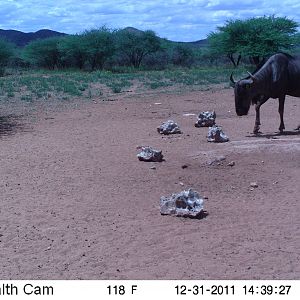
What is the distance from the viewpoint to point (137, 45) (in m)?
59.9

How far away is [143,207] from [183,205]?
60 cm

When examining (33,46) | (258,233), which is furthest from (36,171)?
(33,46)

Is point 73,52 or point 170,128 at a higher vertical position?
point 73,52

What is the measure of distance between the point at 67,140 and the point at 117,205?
194 inches

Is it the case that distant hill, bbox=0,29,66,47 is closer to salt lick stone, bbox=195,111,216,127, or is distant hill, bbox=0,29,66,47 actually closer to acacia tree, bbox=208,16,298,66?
acacia tree, bbox=208,16,298,66

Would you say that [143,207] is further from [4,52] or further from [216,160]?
[4,52]

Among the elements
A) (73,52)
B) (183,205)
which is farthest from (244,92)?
(73,52)

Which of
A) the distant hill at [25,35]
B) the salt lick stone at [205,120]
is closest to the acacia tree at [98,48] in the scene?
the salt lick stone at [205,120]

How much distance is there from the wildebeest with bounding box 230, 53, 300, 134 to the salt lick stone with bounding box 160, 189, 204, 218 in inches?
212

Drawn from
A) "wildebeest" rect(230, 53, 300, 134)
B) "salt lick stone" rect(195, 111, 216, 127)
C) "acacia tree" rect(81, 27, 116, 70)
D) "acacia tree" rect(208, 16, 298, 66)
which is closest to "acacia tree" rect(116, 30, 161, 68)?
"acacia tree" rect(81, 27, 116, 70)

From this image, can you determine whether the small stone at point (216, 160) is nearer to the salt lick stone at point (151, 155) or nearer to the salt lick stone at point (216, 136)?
the salt lick stone at point (151, 155)

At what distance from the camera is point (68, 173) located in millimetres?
8875

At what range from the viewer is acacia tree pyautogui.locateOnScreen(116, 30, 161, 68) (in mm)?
59688

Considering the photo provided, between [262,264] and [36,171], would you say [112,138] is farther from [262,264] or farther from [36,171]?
[262,264]
